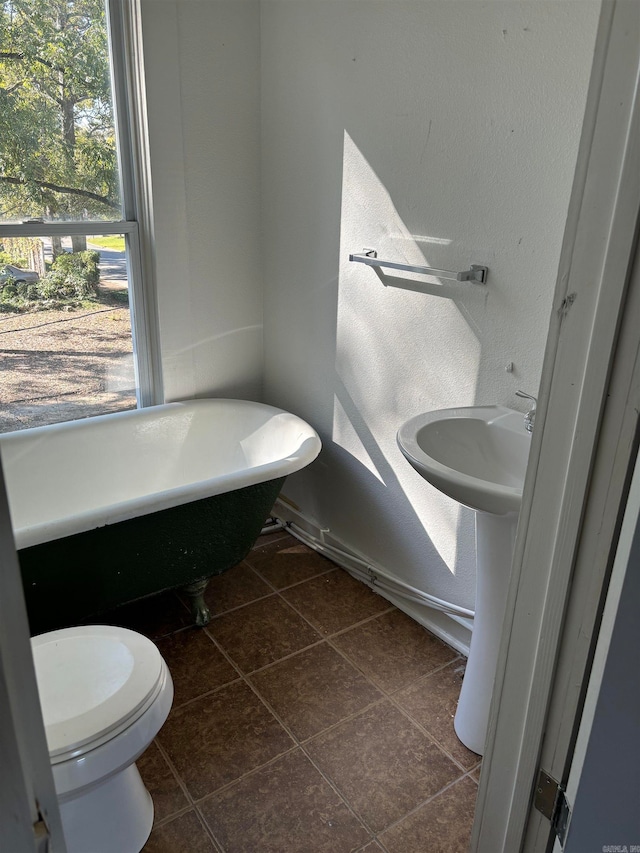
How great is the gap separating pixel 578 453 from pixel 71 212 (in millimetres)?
2148

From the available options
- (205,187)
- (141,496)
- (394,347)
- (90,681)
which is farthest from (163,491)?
(205,187)

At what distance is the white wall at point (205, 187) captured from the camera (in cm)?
232

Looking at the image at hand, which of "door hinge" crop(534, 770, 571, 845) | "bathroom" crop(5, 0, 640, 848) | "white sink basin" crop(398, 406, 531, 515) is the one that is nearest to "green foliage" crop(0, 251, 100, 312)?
"bathroom" crop(5, 0, 640, 848)

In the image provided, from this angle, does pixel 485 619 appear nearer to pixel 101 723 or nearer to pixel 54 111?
pixel 101 723

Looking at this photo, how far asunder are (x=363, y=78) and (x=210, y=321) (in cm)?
108

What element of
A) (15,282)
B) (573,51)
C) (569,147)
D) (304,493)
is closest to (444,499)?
(304,493)

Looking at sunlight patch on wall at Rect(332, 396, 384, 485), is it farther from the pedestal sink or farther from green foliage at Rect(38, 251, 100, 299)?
green foliage at Rect(38, 251, 100, 299)

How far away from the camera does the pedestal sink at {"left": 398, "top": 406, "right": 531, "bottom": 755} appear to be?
166 centimetres

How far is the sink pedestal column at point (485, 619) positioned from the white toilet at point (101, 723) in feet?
2.71

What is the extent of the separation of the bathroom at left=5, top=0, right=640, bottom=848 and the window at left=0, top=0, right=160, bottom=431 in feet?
0.42

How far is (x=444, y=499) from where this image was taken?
7.03 feet

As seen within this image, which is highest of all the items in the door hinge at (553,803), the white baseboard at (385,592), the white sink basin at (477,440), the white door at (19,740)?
the white door at (19,740)

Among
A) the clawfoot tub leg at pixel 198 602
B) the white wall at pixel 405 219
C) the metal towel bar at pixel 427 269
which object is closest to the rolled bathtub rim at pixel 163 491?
the white wall at pixel 405 219

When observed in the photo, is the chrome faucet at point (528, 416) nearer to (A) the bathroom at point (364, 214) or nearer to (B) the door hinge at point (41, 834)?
(A) the bathroom at point (364, 214)
